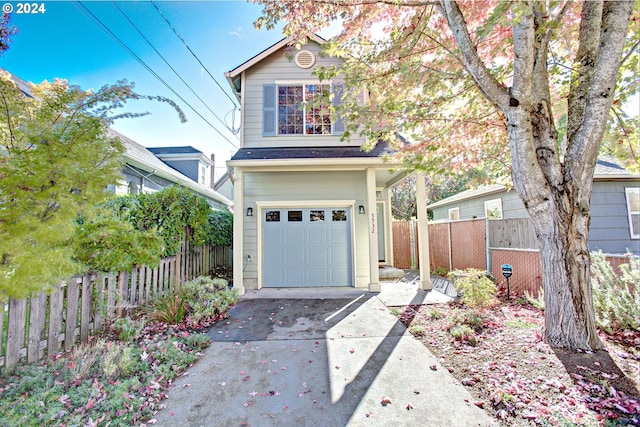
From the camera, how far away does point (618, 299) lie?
3.76 m

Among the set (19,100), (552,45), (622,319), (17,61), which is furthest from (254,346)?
(17,61)

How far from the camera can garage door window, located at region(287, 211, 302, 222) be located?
24.6 feet

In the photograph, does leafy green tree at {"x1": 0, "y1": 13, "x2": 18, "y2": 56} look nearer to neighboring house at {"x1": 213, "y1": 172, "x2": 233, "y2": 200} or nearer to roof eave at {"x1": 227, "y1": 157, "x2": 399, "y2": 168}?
roof eave at {"x1": 227, "y1": 157, "x2": 399, "y2": 168}

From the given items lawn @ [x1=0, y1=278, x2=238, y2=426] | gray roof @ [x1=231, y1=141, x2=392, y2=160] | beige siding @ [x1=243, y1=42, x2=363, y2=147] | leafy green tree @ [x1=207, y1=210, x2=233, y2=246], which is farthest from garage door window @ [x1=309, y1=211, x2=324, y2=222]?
lawn @ [x1=0, y1=278, x2=238, y2=426]

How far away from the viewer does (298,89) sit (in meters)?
7.95

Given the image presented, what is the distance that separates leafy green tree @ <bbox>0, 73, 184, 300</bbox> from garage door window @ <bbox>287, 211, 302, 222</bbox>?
510cm

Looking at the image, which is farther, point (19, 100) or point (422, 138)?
point (422, 138)

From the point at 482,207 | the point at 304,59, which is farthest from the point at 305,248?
the point at 482,207

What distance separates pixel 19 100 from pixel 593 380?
5857 millimetres

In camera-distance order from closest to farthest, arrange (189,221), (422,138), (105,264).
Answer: (105,264) < (422,138) < (189,221)

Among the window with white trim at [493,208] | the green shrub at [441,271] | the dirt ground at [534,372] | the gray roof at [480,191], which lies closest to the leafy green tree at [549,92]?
the dirt ground at [534,372]

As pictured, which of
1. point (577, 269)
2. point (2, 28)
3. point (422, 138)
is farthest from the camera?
point (422, 138)

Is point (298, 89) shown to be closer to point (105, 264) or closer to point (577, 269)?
point (105, 264)

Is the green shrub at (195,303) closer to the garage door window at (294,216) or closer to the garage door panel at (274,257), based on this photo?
the garage door panel at (274,257)
